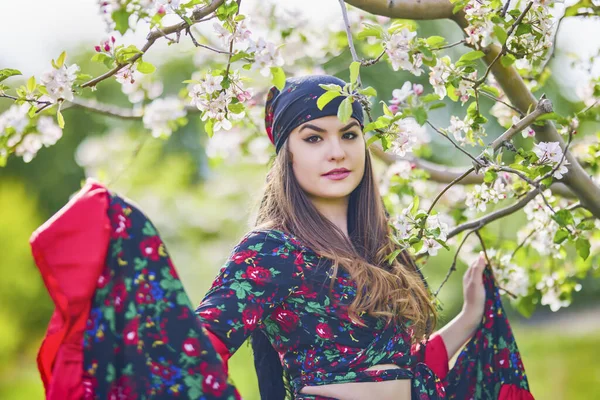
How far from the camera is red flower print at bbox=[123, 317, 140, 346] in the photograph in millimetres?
1538

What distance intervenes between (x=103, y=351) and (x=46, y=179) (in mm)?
11401

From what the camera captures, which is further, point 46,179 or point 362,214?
point 46,179

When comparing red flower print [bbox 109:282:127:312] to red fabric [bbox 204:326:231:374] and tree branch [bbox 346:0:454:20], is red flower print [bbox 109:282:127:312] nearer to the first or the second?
red fabric [bbox 204:326:231:374]

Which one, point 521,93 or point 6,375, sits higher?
point 521,93

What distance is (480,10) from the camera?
189cm

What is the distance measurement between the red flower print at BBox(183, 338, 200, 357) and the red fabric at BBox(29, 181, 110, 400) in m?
0.21

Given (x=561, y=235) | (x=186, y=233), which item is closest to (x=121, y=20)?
(x=561, y=235)

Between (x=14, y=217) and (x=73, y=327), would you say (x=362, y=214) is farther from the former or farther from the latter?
(x=14, y=217)

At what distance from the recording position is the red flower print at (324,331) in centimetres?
195

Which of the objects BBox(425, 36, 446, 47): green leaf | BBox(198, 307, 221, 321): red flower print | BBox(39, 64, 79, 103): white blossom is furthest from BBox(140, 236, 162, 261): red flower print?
BBox(425, 36, 446, 47): green leaf

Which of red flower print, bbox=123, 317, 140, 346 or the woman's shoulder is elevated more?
the woman's shoulder

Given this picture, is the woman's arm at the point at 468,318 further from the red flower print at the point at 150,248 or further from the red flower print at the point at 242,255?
the red flower print at the point at 150,248

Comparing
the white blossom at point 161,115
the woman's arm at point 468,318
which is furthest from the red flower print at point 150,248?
the white blossom at point 161,115

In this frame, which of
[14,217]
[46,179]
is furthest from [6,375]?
[46,179]
